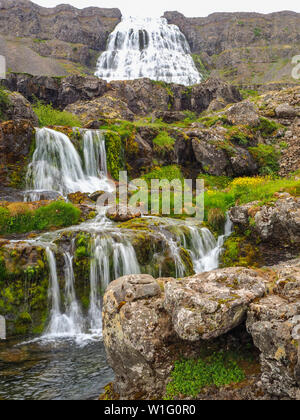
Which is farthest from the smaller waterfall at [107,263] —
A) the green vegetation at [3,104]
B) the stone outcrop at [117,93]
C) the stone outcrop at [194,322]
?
the stone outcrop at [117,93]

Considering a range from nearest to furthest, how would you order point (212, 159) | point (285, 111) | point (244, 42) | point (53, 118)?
point (212, 159) < point (53, 118) < point (285, 111) < point (244, 42)

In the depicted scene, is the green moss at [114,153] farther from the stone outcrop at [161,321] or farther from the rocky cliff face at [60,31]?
the rocky cliff face at [60,31]

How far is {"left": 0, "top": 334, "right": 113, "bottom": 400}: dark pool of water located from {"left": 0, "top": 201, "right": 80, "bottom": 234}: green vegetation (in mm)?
5084

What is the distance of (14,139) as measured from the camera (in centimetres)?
1838

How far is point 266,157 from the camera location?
2484 cm

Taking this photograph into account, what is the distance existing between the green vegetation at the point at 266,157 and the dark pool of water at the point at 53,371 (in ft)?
66.1

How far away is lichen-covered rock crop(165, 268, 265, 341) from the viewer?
4.51 metres

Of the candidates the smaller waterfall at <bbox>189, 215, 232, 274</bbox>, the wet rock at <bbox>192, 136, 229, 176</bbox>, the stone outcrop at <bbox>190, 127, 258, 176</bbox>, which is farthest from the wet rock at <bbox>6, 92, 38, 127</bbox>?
the smaller waterfall at <bbox>189, 215, 232, 274</bbox>

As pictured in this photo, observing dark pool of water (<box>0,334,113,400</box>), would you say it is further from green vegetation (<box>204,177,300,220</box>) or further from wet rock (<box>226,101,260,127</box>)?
wet rock (<box>226,101,260,127</box>)

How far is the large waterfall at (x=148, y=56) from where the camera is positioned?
6669 cm

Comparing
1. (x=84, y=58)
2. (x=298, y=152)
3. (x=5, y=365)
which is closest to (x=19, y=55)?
(x=84, y=58)

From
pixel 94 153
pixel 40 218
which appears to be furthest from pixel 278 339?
pixel 94 153

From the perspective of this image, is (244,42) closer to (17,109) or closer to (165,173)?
(165,173)

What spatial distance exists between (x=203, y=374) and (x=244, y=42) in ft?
352
